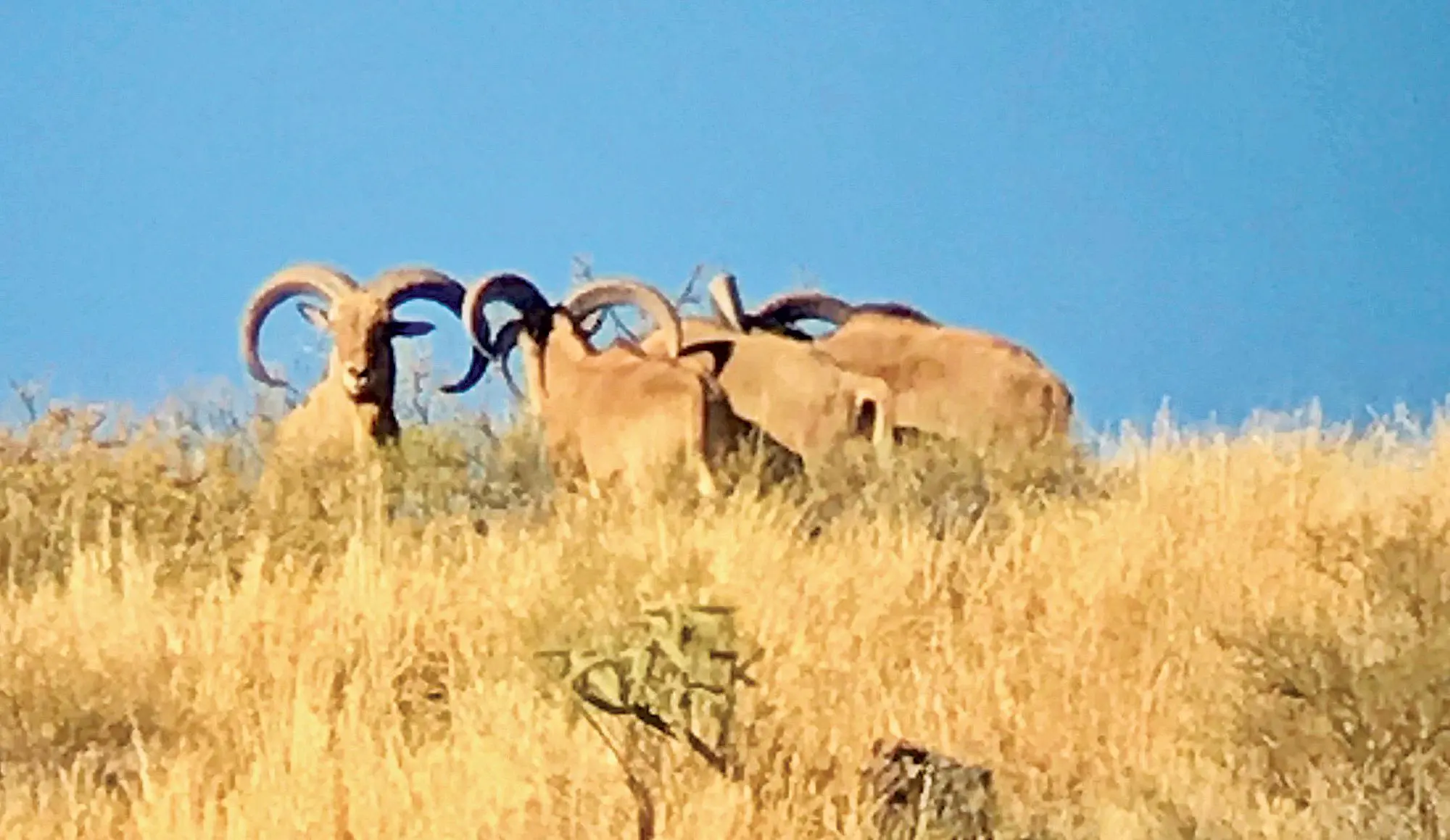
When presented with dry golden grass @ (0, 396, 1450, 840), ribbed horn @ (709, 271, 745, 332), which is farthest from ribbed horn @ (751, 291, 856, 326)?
dry golden grass @ (0, 396, 1450, 840)

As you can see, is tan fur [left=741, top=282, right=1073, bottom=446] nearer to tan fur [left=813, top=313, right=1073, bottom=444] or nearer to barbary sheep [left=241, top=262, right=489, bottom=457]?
tan fur [left=813, top=313, right=1073, bottom=444]

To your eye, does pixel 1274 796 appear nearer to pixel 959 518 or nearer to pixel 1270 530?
pixel 1270 530

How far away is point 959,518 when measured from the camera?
35.9 feet

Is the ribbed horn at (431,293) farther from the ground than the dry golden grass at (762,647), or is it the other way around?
the ribbed horn at (431,293)

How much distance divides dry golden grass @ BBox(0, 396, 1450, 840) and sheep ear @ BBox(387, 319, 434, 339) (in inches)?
77.1

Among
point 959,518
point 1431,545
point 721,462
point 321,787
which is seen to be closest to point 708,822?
point 321,787

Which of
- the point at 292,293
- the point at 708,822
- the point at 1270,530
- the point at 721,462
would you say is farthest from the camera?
the point at 292,293

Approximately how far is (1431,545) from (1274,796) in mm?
2293

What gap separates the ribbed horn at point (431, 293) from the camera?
13.8 m

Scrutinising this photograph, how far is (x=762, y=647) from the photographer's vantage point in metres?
7.55

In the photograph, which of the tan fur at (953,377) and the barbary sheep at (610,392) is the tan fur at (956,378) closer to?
the tan fur at (953,377)

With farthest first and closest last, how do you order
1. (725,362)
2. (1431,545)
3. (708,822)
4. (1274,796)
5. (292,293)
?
(725,362)
(292,293)
(1431,545)
(1274,796)
(708,822)

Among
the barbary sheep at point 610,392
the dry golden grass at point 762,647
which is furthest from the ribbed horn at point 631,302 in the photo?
the dry golden grass at point 762,647

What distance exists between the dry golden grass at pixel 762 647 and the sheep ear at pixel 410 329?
6.43ft
